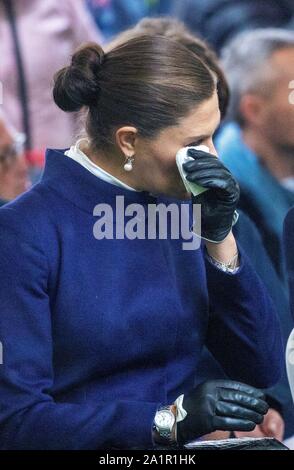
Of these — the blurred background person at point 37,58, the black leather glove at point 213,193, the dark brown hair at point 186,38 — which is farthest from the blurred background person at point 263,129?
the black leather glove at point 213,193

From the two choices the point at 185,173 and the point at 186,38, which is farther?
the point at 186,38

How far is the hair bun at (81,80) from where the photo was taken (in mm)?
1692

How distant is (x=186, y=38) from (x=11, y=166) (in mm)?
473

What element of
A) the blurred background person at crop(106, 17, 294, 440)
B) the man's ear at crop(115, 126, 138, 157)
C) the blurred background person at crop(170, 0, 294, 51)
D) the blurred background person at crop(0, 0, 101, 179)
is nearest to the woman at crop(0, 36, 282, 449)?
the man's ear at crop(115, 126, 138, 157)

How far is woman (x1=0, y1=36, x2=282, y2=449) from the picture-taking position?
1.61m

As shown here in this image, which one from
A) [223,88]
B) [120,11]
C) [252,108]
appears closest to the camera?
[223,88]

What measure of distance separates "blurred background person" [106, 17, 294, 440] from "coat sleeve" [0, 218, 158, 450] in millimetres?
419

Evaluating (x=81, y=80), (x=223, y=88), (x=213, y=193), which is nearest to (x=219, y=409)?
(x=213, y=193)

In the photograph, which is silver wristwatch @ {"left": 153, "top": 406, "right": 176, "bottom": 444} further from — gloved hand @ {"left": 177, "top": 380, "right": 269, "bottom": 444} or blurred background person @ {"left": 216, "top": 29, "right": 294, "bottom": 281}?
blurred background person @ {"left": 216, "top": 29, "right": 294, "bottom": 281}

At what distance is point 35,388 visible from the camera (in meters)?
1.60

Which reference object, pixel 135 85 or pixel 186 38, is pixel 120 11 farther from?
pixel 135 85

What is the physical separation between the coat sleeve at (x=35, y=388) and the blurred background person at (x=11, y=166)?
460mm
